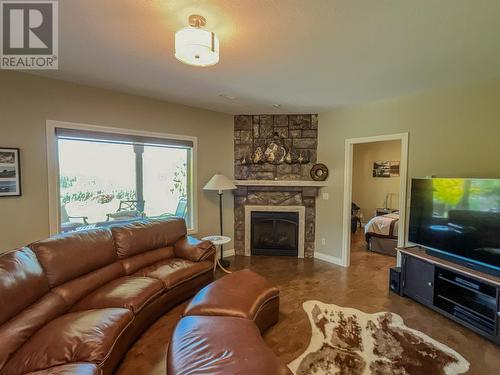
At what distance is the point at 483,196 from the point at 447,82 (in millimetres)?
1370

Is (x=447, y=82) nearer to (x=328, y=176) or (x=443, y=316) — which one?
(x=328, y=176)

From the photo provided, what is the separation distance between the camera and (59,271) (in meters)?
2.20

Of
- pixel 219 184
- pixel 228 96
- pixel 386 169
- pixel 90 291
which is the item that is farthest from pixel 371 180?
pixel 90 291

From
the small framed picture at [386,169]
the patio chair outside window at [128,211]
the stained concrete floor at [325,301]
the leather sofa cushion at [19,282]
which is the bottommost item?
the stained concrete floor at [325,301]

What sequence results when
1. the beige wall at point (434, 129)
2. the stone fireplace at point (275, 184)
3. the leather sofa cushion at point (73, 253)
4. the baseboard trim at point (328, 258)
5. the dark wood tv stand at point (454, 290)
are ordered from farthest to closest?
1. the stone fireplace at point (275, 184)
2. the baseboard trim at point (328, 258)
3. the beige wall at point (434, 129)
4. the dark wood tv stand at point (454, 290)
5. the leather sofa cushion at point (73, 253)

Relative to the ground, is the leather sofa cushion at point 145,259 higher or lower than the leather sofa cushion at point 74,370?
higher

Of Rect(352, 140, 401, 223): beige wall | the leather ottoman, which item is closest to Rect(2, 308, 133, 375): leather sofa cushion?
the leather ottoman

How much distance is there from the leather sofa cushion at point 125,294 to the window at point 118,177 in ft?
4.35

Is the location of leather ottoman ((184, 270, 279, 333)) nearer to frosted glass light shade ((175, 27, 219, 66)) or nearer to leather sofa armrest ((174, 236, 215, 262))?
leather sofa armrest ((174, 236, 215, 262))

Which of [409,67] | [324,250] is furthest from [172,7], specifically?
[324,250]

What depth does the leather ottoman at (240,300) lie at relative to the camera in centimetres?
206

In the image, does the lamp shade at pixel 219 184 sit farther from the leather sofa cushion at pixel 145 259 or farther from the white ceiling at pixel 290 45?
the white ceiling at pixel 290 45

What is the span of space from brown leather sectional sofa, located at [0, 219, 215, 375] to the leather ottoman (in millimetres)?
529

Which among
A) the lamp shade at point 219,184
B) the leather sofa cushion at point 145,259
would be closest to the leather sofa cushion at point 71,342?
the leather sofa cushion at point 145,259
